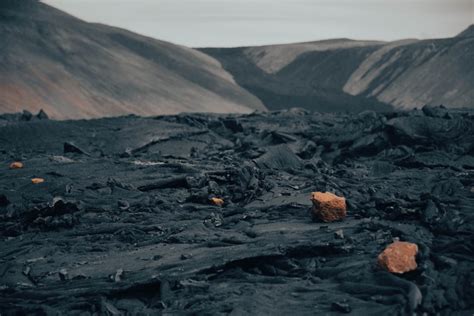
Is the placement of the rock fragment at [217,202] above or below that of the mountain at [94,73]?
below

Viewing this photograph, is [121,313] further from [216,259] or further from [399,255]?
[399,255]

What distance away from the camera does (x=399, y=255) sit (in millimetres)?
7047

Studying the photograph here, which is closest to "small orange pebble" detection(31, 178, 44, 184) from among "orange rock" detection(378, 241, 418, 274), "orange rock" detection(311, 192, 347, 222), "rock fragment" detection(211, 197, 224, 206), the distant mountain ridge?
"rock fragment" detection(211, 197, 224, 206)

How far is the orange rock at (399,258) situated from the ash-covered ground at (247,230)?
119 millimetres

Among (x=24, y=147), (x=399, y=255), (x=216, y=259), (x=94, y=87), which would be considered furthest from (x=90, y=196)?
(x=94, y=87)

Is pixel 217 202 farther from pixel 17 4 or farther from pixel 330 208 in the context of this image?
pixel 17 4

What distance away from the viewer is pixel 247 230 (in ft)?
30.6

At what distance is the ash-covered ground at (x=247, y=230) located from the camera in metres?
6.86

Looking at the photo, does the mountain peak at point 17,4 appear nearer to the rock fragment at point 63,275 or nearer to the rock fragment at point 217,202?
the rock fragment at point 217,202

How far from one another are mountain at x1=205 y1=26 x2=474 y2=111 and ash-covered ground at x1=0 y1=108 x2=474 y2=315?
31.1 meters

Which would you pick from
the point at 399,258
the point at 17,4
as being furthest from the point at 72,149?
the point at 17,4

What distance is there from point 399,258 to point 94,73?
40.6 m

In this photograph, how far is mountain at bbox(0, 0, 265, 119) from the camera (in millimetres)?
38250

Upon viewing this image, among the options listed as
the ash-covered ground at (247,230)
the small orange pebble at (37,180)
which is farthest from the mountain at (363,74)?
the small orange pebble at (37,180)
